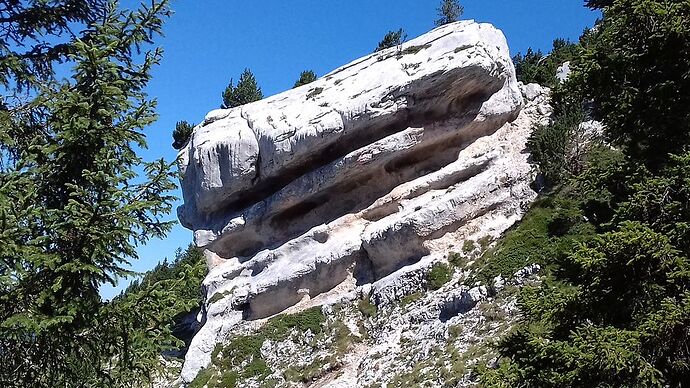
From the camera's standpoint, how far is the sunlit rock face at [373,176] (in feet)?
88.5

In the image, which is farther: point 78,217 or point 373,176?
point 373,176

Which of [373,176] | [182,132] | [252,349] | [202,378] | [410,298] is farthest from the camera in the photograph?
[182,132]

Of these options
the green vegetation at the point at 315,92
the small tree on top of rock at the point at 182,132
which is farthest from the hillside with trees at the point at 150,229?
the small tree on top of rock at the point at 182,132

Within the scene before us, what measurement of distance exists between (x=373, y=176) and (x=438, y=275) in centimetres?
780

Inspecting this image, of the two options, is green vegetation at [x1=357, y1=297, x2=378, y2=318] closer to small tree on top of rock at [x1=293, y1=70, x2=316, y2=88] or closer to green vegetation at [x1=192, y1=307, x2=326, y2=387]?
green vegetation at [x1=192, y1=307, x2=326, y2=387]

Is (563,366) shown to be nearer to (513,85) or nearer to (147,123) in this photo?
(147,123)

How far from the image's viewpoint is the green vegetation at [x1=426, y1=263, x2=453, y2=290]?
2439 centimetres

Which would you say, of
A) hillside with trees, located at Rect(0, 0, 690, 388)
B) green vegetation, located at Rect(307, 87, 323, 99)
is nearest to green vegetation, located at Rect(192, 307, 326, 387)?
green vegetation, located at Rect(307, 87, 323, 99)

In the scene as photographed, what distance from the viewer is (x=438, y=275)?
2472cm

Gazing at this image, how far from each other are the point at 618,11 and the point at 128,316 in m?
9.01

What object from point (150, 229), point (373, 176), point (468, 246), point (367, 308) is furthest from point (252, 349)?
point (150, 229)

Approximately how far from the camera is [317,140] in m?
29.9

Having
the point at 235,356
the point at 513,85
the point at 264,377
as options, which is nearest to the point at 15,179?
the point at 264,377

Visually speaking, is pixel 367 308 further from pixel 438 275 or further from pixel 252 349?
pixel 252 349
